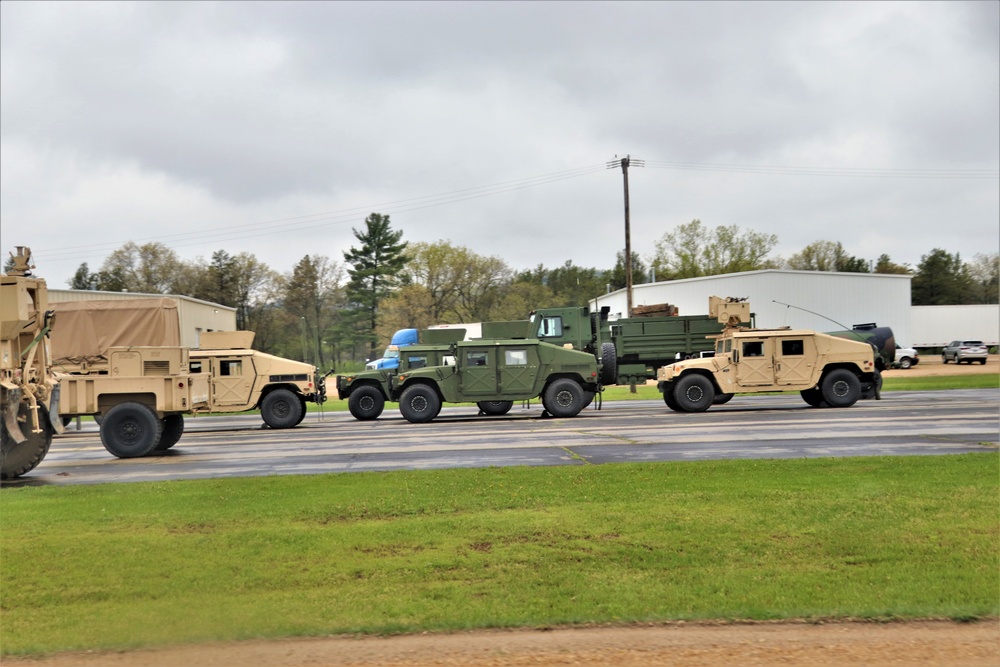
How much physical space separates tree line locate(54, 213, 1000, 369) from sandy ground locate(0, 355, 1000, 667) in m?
21.2

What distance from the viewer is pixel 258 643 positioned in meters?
5.81

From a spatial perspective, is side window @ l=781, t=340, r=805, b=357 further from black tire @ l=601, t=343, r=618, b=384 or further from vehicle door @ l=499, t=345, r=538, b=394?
vehicle door @ l=499, t=345, r=538, b=394

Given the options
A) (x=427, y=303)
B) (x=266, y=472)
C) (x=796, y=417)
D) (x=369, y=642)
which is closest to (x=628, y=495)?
(x=369, y=642)

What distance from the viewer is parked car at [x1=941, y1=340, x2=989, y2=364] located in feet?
188

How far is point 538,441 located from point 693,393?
8035 mm

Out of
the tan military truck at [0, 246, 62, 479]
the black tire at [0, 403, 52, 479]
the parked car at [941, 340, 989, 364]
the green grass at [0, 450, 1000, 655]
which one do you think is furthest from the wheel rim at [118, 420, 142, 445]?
the parked car at [941, 340, 989, 364]

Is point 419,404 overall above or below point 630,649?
above

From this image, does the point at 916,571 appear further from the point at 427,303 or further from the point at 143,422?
the point at 427,303

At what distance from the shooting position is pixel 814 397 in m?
25.0

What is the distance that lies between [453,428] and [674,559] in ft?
45.2

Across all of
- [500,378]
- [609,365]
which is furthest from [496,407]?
[609,365]

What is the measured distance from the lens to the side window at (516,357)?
2370 cm

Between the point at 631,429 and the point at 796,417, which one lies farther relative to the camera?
the point at 796,417

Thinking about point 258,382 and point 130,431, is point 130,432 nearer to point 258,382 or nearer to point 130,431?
point 130,431
